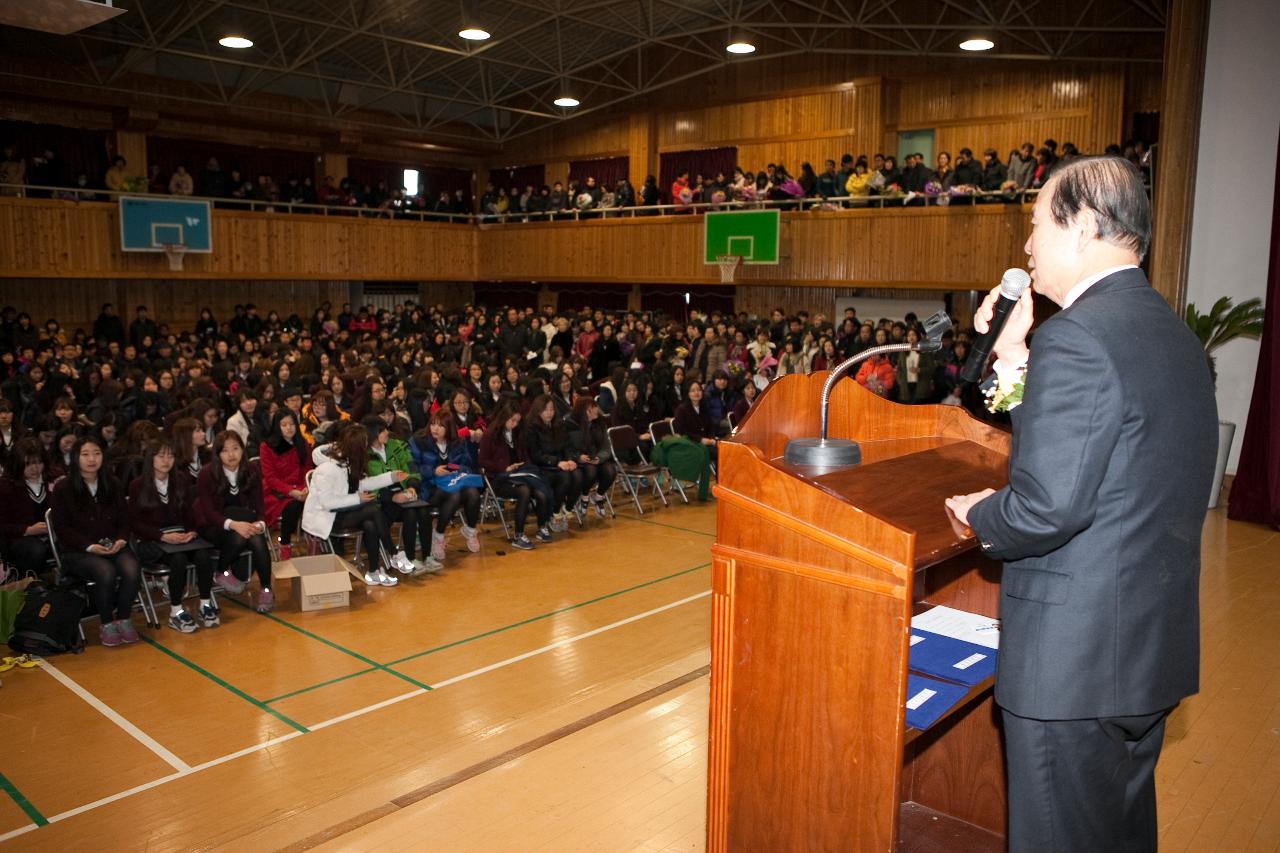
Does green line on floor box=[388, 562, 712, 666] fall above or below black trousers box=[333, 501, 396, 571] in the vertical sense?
below

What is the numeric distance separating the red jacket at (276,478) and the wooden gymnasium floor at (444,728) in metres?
1.16

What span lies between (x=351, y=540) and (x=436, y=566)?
1263 millimetres

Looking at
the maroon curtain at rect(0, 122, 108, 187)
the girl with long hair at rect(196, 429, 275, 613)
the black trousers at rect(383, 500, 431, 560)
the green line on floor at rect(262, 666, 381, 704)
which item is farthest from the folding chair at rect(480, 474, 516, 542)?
the maroon curtain at rect(0, 122, 108, 187)

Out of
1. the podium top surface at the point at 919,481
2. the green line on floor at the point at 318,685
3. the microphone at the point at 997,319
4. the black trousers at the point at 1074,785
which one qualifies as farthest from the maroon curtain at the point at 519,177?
the black trousers at the point at 1074,785

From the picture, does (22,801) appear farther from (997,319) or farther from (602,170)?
(602,170)

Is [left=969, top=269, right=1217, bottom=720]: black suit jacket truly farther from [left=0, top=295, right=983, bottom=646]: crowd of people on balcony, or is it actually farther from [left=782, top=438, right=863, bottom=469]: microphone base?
[left=0, top=295, right=983, bottom=646]: crowd of people on balcony

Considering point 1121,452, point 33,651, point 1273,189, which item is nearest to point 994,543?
point 1121,452

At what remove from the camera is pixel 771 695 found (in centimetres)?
263

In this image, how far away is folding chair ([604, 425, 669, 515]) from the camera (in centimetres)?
1091

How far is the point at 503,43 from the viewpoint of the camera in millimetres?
22625

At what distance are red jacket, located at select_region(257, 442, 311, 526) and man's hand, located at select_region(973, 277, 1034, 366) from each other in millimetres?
7351

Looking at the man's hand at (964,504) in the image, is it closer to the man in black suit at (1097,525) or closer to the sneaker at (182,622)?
the man in black suit at (1097,525)

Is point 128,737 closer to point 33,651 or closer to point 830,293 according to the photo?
point 33,651

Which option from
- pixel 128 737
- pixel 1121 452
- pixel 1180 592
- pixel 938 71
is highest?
pixel 938 71
